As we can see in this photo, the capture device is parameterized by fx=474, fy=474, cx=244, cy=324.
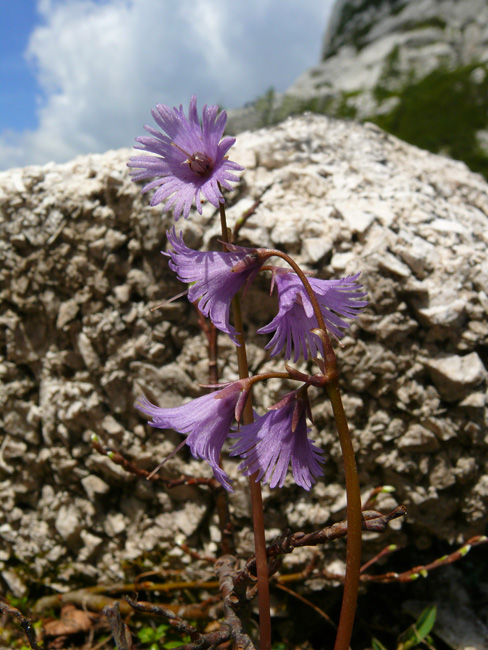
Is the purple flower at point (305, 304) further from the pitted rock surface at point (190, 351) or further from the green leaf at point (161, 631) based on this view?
the green leaf at point (161, 631)

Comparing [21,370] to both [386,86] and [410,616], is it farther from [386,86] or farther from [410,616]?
[386,86]

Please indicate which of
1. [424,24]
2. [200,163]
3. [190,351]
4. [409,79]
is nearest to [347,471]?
[200,163]

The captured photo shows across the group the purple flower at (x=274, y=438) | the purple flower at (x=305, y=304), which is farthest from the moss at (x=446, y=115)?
the purple flower at (x=274, y=438)

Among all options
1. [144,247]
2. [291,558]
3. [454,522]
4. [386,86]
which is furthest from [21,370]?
[386,86]

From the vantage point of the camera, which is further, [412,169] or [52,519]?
[412,169]

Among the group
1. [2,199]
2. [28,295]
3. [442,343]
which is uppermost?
[2,199]

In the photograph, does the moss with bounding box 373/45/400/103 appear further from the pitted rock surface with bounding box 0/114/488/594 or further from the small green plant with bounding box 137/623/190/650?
the small green plant with bounding box 137/623/190/650
